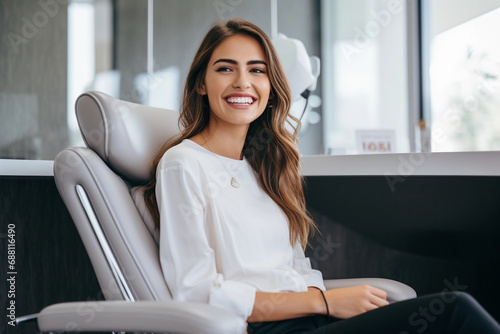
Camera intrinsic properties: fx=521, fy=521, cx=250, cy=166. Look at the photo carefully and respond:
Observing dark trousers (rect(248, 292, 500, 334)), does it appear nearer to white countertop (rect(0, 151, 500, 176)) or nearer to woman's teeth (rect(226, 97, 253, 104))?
white countertop (rect(0, 151, 500, 176))

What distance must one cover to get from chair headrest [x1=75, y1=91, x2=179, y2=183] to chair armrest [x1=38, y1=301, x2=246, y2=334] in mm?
358

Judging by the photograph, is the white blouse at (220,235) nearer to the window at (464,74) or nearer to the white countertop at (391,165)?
the white countertop at (391,165)

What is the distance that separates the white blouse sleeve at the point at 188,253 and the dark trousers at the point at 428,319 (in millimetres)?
181

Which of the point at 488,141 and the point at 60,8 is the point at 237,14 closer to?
the point at 60,8

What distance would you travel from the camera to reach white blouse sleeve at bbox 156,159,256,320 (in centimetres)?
99

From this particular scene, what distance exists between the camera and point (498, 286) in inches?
55.7

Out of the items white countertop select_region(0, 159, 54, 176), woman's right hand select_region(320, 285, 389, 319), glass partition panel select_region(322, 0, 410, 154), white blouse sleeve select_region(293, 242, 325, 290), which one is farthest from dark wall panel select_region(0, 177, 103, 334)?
glass partition panel select_region(322, 0, 410, 154)

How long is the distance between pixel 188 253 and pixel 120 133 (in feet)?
0.96

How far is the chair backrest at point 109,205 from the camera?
3.26 feet

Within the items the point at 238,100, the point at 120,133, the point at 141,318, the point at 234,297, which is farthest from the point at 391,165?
the point at 141,318

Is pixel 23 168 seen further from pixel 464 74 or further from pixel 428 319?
pixel 464 74

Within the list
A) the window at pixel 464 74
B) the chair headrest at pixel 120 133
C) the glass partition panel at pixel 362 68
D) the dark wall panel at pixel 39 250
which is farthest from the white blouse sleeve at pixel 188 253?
the glass partition panel at pixel 362 68

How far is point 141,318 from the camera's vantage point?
2.60ft

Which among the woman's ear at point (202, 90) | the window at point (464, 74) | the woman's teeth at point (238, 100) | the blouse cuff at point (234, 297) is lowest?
the blouse cuff at point (234, 297)
